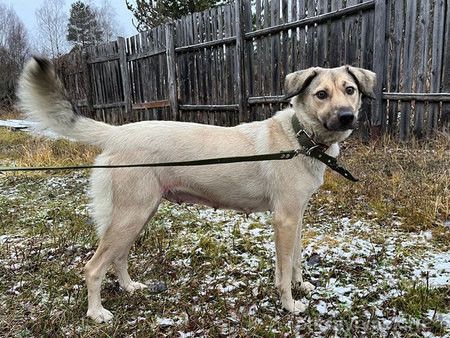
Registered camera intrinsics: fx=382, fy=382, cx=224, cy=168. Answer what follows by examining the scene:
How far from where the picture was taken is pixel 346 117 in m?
2.25

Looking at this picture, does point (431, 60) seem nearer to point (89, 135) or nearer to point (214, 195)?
point (214, 195)

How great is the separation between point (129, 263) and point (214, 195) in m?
1.09

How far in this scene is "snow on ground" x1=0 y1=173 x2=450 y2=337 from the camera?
2.30 m

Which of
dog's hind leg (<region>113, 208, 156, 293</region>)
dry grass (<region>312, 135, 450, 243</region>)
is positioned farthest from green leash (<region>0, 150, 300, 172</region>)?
dry grass (<region>312, 135, 450, 243</region>)

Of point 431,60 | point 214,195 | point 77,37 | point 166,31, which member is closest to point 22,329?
point 214,195

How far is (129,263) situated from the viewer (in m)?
3.11

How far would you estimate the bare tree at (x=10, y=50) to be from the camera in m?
19.1

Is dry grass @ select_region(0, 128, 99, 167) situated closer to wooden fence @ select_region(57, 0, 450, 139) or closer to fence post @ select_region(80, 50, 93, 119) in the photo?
wooden fence @ select_region(57, 0, 450, 139)

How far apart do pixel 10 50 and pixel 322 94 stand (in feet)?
94.2

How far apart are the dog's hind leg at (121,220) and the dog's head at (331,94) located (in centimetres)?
109

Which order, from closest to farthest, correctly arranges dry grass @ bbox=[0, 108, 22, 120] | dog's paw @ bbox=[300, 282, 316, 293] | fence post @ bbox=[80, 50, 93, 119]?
1. dog's paw @ bbox=[300, 282, 316, 293]
2. fence post @ bbox=[80, 50, 93, 119]
3. dry grass @ bbox=[0, 108, 22, 120]

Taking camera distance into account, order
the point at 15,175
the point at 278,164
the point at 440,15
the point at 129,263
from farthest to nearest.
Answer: the point at 15,175 < the point at 440,15 < the point at 129,263 < the point at 278,164

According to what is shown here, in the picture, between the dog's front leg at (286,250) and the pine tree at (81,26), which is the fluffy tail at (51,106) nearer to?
the dog's front leg at (286,250)

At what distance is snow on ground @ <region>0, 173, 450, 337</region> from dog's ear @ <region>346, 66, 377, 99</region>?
123 cm
